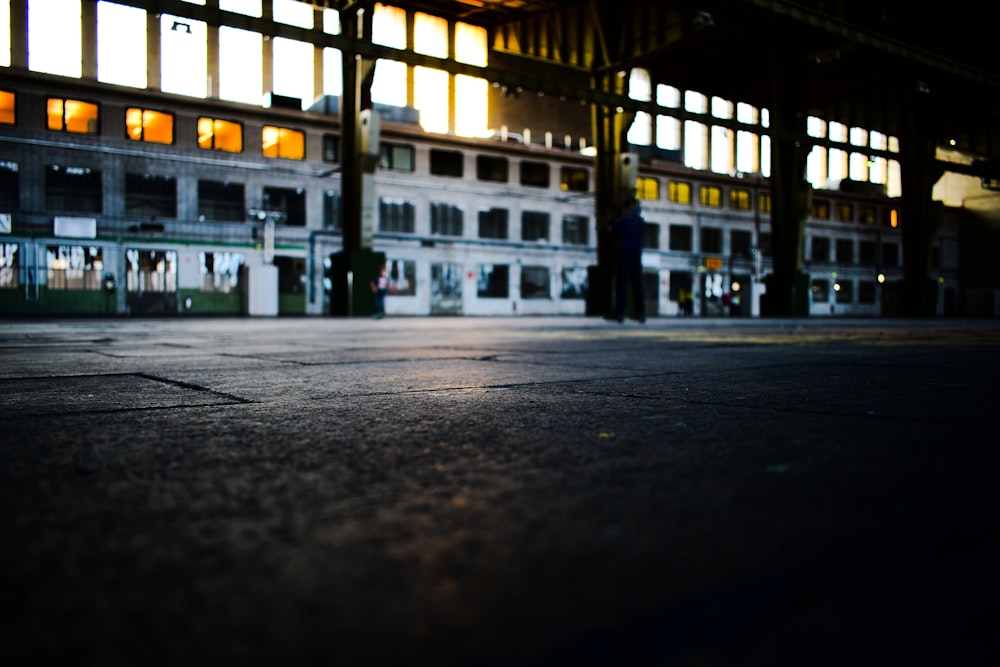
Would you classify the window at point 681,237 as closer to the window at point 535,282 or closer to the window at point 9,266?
the window at point 535,282

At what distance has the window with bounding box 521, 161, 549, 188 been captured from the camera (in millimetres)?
36656

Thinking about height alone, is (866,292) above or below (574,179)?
below

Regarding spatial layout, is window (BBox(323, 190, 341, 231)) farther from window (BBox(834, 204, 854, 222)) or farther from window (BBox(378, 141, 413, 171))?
window (BBox(834, 204, 854, 222))

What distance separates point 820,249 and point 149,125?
129ft

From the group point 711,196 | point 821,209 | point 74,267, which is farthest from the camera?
point 821,209

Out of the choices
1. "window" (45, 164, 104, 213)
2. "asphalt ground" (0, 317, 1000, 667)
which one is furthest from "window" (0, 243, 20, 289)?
"asphalt ground" (0, 317, 1000, 667)

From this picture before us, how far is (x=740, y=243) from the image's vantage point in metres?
43.3

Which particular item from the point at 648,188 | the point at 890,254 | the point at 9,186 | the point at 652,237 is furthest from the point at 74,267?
the point at 890,254

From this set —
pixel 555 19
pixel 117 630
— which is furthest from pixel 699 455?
pixel 555 19

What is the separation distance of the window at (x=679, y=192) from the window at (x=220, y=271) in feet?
77.5

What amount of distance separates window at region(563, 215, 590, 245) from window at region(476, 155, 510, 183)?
14.0ft

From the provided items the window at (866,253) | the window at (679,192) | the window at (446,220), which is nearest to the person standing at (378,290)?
the window at (446,220)

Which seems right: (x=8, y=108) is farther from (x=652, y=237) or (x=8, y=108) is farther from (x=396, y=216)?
(x=652, y=237)

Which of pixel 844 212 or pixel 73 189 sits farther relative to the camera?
pixel 844 212
